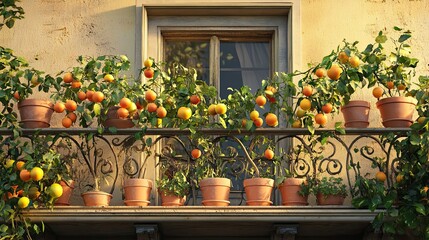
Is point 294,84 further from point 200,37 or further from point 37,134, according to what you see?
point 37,134

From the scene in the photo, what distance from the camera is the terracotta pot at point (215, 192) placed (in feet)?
38.1

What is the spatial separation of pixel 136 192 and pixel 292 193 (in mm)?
1478

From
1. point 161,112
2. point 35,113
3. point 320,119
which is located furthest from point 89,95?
point 320,119

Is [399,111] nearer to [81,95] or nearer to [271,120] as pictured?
[271,120]

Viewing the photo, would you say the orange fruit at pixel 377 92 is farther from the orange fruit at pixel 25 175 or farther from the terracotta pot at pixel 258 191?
the orange fruit at pixel 25 175

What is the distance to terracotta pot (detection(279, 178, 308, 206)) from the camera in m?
11.7

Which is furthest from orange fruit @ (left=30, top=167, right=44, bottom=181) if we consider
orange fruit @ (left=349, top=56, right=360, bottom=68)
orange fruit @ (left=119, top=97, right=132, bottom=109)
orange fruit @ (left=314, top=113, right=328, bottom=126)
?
orange fruit @ (left=349, top=56, right=360, bottom=68)

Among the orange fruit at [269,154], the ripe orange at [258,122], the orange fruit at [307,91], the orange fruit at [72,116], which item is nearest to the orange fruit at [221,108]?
the ripe orange at [258,122]

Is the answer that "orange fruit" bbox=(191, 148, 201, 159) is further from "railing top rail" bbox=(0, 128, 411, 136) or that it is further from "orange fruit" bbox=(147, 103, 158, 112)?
"orange fruit" bbox=(147, 103, 158, 112)

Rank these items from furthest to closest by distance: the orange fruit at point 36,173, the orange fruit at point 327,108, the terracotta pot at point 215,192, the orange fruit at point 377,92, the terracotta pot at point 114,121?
the orange fruit at point 377,92 < the terracotta pot at point 114,121 < the orange fruit at point 327,108 < the terracotta pot at point 215,192 < the orange fruit at point 36,173

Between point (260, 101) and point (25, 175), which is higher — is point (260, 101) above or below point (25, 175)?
above

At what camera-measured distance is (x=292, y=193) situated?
1171 cm

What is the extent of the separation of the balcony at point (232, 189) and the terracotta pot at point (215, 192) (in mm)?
151

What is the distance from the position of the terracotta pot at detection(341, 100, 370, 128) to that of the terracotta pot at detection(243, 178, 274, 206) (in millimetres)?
1024
